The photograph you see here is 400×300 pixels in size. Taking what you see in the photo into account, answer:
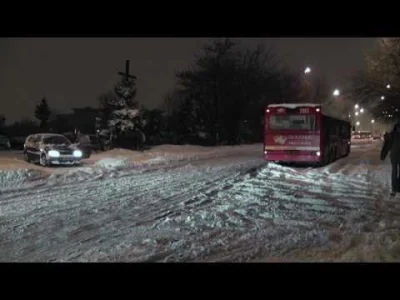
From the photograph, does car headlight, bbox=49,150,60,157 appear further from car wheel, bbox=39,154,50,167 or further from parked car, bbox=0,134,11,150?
parked car, bbox=0,134,11,150

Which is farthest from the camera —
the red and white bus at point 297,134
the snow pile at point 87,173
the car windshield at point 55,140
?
the red and white bus at point 297,134

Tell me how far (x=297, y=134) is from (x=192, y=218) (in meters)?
17.1

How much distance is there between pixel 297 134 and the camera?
90.2 feet

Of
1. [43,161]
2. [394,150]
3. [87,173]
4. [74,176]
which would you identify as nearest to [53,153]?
[43,161]

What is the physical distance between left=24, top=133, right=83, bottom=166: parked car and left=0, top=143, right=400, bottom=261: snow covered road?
18.1ft

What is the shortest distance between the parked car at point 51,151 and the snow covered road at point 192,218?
5506 millimetres

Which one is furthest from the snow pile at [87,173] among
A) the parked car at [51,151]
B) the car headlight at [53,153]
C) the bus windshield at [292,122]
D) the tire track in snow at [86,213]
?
the bus windshield at [292,122]

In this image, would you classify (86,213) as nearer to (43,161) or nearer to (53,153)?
(53,153)

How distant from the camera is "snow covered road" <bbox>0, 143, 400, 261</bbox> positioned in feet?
27.5

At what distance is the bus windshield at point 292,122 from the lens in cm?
2742

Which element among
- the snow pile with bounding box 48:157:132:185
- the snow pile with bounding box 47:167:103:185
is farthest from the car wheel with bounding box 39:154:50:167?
the snow pile with bounding box 47:167:103:185

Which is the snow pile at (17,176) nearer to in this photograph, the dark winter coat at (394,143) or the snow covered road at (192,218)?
the snow covered road at (192,218)
